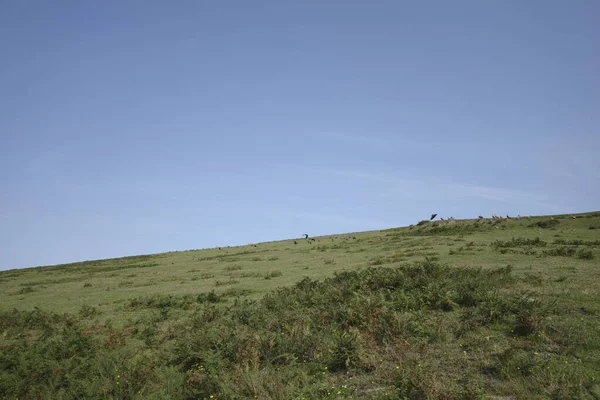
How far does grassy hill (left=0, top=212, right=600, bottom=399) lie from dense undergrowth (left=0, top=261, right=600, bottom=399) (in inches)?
1.7

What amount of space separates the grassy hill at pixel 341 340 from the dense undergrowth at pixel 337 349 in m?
0.04

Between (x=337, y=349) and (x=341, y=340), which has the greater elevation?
(x=341, y=340)

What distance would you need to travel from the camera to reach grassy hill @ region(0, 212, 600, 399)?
1014 cm

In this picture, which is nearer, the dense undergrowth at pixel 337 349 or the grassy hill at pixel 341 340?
the dense undergrowth at pixel 337 349

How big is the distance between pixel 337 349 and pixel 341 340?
0.28 metres

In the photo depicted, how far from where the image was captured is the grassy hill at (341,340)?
10.1 metres

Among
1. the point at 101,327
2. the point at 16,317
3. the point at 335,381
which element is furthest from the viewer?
the point at 16,317

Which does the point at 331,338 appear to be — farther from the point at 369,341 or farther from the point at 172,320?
the point at 172,320

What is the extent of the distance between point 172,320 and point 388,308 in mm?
9290

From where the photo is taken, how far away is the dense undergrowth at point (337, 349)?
10008 mm

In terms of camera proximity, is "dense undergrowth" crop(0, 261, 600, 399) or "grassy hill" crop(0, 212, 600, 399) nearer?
"dense undergrowth" crop(0, 261, 600, 399)

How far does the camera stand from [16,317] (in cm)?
1978

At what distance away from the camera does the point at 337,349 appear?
12.1 metres

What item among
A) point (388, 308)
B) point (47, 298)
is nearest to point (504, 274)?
point (388, 308)
